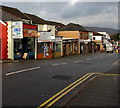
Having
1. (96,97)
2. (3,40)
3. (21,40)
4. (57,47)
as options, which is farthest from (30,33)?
(96,97)

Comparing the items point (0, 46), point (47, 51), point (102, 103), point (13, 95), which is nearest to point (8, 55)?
point (0, 46)

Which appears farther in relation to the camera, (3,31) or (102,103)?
(3,31)

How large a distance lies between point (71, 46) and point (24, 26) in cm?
1968

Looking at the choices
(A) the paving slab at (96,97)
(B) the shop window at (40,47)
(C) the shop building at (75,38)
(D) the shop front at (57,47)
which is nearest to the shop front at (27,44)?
(B) the shop window at (40,47)

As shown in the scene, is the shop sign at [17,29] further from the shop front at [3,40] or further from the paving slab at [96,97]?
the paving slab at [96,97]

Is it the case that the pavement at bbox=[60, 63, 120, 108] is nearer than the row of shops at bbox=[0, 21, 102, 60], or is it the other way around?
the pavement at bbox=[60, 63, 120, 108]

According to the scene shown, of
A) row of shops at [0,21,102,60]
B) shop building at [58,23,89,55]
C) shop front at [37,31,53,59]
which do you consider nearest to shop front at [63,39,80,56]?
shop building at [58,23,89,55]

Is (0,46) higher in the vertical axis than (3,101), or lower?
higher

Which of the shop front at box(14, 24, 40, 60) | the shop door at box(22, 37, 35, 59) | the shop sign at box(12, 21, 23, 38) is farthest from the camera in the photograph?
the shop door at box(22, 37, 35, 59)

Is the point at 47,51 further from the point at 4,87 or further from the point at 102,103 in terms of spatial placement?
the point at 102,103

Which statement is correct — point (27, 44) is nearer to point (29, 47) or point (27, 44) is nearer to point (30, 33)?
point (29, 47)

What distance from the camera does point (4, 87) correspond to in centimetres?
887

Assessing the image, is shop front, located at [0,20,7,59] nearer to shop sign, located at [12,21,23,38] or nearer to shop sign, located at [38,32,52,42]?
shop sign, located at [12,21,23,38]

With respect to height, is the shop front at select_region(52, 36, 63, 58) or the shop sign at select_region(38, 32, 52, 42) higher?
the shop sign at select_region(38, 32, 52, 42)
